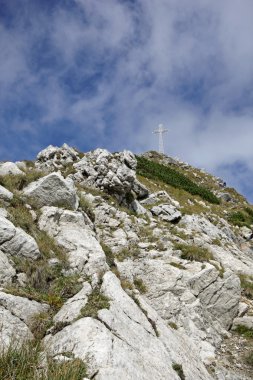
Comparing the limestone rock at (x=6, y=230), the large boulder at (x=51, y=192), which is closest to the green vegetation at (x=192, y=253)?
the large boulder at (x=51, y=192)

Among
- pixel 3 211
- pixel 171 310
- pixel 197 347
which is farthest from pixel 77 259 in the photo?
pixel 197 347

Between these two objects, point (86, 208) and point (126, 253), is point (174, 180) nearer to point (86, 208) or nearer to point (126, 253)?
point (86, 208)

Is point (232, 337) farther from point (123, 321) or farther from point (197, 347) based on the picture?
point (123, 321)

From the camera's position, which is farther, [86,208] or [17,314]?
[86,208]

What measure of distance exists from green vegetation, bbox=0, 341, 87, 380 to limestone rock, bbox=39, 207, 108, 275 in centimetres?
445

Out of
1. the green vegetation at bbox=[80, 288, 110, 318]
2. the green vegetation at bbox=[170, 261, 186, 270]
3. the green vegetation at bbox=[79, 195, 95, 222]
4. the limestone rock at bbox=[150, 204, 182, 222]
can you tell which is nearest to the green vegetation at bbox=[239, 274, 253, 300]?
the green vegetation at bbox=[170, 261, 186, 270]

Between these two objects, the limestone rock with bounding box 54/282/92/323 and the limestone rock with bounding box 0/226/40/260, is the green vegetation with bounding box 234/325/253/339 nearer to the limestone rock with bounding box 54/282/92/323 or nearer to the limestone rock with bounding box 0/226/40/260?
the limestone rock with bounding box 54/282/92/323

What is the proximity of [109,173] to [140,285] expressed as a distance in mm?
9687

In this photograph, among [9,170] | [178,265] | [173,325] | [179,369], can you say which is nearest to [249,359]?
[173,325]

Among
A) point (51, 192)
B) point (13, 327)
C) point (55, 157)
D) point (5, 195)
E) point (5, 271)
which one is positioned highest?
point (55, 157)

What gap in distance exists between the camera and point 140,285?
1309 centimetres

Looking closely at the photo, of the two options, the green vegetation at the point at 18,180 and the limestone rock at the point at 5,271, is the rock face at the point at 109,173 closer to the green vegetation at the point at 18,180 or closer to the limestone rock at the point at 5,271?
the green vegetation at the point at 18,180

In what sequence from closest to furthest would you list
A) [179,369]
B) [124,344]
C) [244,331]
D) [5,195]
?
[124,344] → [179,369] → [5,195] → [244,331]

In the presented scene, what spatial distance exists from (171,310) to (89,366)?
20.6 feet
